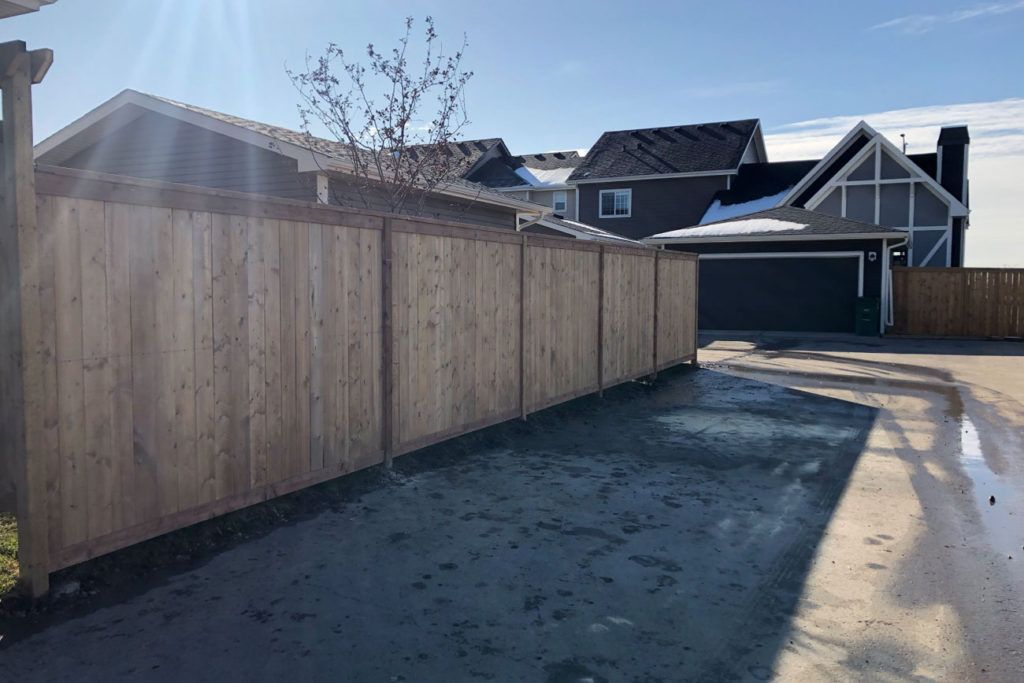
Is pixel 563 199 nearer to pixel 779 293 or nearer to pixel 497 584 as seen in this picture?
pixel 779 293

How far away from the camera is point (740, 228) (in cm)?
2244

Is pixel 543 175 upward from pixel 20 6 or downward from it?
upward

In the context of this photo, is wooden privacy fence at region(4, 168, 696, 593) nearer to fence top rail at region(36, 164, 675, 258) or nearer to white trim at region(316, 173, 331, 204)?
fence top rail at region(36, 164, 675, 258)

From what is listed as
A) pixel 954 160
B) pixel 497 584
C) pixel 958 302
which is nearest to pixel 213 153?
pixel 497 584

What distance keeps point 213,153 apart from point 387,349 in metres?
7.64

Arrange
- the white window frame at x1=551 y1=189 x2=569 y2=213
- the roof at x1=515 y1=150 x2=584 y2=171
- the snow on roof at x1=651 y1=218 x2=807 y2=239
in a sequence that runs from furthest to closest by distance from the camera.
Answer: the roof at x1=515 y1=150 x2=584 y2=171
the white window frame at x1=551 y1=189 x2=569 y2=213
the snow on roof at x1=651 y1=218 x2=807 y2=239

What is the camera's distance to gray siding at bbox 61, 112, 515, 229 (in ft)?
36.8

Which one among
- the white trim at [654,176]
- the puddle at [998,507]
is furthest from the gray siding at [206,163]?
the white trim at [654,176]

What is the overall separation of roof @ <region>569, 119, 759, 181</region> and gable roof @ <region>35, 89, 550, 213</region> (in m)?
18.7

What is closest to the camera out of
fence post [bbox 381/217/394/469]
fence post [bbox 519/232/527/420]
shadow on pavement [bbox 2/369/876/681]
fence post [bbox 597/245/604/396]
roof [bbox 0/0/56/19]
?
shadow on pavement [bbox 2/369/876/681]

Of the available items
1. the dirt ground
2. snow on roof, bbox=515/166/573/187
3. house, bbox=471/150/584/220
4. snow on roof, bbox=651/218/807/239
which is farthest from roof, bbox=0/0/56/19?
snow on roof, bbox=515/166/573/187

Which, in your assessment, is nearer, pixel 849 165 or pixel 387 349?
pixel 387 349

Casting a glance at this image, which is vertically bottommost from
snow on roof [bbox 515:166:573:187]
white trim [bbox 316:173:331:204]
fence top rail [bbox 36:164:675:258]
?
fence top rail [bbox 36:164:675:258]

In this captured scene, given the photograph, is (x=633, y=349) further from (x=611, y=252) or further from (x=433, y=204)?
(x=433, y=204)
